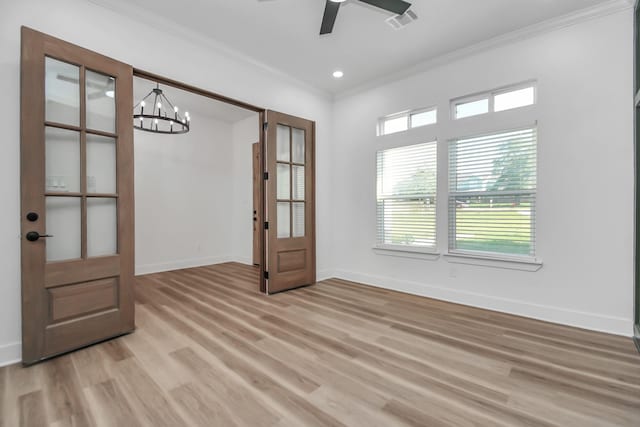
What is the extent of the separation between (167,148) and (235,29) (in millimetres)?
3290

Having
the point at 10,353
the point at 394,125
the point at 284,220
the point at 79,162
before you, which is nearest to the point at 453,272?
the point at 394,125

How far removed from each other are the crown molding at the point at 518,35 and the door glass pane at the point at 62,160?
374 cm

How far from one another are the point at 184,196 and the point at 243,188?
1.20m

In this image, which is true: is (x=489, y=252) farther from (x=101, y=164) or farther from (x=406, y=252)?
(x=101, y=164)

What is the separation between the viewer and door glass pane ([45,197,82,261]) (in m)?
2.32

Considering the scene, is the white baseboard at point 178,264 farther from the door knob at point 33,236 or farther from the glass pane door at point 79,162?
the door knob at point 33,236

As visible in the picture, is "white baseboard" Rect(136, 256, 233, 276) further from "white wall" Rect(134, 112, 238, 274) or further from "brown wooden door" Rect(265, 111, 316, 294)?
"brown wooden door" Rect(265, 111, 316, 294)

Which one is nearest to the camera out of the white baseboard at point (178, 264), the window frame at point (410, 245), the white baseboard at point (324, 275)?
the window frame at point (410, 245)

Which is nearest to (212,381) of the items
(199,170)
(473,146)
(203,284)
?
(203,284)

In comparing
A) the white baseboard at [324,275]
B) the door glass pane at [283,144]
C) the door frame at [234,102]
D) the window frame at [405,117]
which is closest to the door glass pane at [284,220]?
the door frame at [234,102]

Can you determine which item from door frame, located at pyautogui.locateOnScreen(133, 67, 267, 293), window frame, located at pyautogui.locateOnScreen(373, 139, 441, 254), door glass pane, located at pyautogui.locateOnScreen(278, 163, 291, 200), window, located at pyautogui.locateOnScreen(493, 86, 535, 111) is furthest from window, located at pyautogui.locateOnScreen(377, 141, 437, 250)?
door frame, located at pyautogui.locateOnScreen(133, 67, 267, 293)

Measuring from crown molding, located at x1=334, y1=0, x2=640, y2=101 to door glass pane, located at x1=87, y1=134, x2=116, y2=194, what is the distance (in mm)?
3506

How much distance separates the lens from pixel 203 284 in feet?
15.1

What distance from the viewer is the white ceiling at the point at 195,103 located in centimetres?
467
